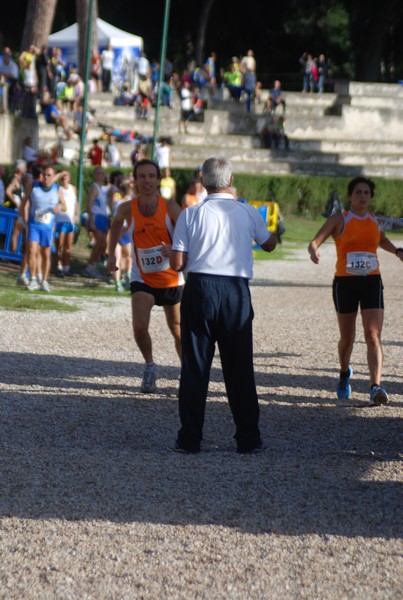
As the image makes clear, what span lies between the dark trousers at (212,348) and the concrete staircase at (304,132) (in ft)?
83.2

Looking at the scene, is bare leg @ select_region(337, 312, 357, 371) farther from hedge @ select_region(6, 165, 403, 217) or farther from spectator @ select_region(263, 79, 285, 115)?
spectator @ select_region(263, 79, 285, 115)

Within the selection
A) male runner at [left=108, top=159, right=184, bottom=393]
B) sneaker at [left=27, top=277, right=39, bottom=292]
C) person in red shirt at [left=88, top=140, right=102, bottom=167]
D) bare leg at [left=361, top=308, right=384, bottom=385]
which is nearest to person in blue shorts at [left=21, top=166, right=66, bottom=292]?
sneaker at [left=27, top=277, right=39, bottom=292]

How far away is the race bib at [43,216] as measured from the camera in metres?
15.7

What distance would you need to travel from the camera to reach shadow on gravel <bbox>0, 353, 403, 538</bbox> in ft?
18.1

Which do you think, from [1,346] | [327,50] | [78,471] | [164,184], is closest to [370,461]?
[78,471]

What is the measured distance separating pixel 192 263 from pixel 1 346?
4765 mm

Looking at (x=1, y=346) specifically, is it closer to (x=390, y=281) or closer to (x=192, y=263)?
(x=192, y=263)

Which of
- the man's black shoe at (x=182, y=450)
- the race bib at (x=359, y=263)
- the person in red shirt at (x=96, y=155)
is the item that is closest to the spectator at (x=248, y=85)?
the person in red shirt at (x=96, y=155)

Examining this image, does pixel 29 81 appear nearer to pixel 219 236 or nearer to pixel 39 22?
pixel 39 22

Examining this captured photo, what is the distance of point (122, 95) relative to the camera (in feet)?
128

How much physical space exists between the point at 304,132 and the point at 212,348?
39.7 m

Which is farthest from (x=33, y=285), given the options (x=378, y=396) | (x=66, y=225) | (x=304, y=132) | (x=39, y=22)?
(x=304, y=132)

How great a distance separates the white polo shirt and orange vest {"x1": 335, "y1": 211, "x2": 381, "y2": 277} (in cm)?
209

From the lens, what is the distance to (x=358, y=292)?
29.5ft
